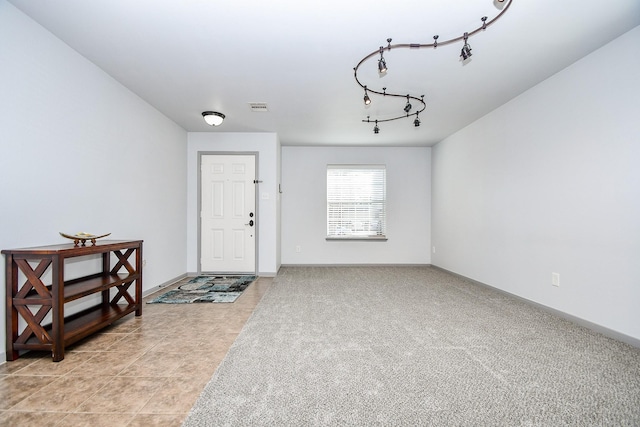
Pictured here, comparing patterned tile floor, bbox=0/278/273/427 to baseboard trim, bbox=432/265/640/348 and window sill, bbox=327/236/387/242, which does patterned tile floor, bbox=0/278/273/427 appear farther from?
window sill, bbox=327/236/387/242

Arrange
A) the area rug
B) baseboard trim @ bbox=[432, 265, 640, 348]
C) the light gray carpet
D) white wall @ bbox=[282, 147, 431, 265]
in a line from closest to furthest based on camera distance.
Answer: the light gray carpet < baseboard trim @ bbox=[432, 265, 640, 348] < the area rug < white wall @ bbox=[282, 147, 431, 265]

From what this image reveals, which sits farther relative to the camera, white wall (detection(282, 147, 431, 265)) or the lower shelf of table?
white wall (detection(282, 147, 431, 265))

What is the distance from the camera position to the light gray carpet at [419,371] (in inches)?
55.4

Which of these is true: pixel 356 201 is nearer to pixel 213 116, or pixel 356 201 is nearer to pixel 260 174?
pixel 260 174

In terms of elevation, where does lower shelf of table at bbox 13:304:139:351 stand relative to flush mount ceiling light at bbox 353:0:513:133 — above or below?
below

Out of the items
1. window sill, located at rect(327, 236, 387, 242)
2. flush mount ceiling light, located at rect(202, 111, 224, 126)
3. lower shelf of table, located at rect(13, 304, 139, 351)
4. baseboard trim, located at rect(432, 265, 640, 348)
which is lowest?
baseboard trim, located at rect(432, 265, 640, 348)

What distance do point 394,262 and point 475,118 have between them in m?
3.01

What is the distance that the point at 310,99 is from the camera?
11.3 feet

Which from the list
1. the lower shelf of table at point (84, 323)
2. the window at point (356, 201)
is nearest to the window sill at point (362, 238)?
the window at point (356, 201)

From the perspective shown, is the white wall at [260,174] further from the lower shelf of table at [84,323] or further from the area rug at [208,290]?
the lower shelf of table at [84,323]

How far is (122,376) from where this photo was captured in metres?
1.77

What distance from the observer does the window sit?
5.78 m

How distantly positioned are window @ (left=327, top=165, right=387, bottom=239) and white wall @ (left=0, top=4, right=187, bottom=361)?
3.13 meters

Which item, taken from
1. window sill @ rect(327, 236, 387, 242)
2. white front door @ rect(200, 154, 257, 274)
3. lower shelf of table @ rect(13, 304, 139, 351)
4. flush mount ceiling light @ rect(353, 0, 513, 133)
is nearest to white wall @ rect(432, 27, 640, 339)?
flush mount ceiling light @ rect(353, 0, 513, 133)
